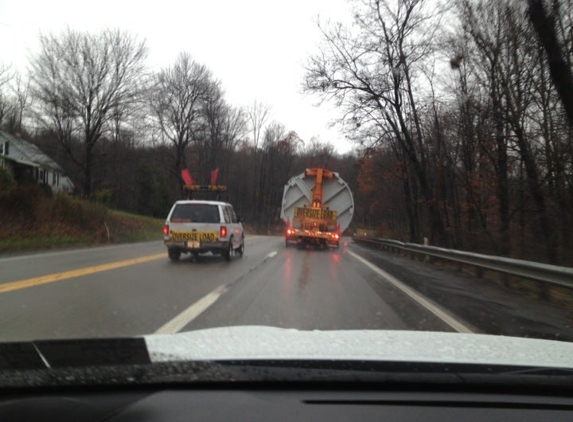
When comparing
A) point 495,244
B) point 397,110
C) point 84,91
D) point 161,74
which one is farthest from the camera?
point 161,74

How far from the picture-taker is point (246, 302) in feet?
27.6

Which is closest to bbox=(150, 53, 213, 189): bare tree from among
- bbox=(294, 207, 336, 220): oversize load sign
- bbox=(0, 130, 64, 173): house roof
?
bbox=(0, 130, 64, 173): house roof

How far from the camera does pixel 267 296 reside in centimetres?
905

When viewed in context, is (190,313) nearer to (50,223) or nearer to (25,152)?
(50,223)

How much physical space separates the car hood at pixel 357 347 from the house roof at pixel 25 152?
4840 centimetres

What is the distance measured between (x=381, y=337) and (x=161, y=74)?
194 ft

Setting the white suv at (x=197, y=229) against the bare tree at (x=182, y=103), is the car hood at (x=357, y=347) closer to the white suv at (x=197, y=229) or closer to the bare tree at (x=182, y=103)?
the white suv at (x=197, y=229)

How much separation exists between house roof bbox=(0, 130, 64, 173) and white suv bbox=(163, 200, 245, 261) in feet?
121

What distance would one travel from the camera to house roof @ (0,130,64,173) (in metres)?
47.5

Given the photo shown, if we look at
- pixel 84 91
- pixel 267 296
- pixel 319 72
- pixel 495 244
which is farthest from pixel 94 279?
pixel 84 91

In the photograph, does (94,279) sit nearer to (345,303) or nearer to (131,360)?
(345,303)

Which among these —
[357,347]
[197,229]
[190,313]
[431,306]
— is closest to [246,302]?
[190,313]

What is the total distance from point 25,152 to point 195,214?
4267cm

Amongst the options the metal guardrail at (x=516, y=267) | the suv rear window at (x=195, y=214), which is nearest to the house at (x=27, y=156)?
the suv rear window at (x=195, y=214)
